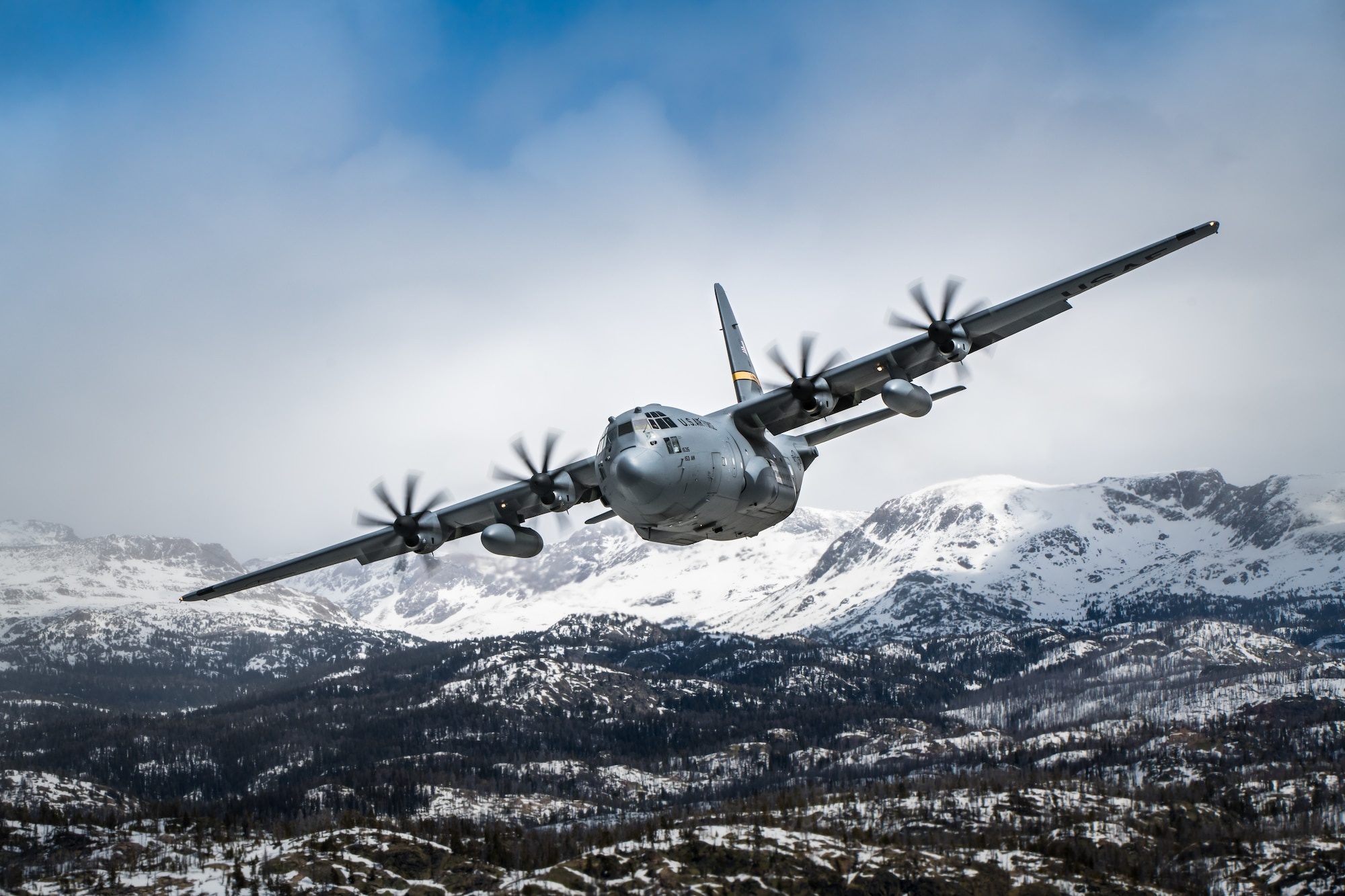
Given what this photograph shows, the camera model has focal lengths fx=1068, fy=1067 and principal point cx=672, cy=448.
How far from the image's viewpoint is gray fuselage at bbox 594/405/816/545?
118 ft

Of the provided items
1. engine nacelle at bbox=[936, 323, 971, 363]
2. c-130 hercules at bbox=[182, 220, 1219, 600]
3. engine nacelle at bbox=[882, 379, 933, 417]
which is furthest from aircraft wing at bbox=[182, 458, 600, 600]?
engine nacelle at bbox=[936, 323, 971, 363]

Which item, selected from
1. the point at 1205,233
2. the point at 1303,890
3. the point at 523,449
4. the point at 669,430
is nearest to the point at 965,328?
the point at 1205,233

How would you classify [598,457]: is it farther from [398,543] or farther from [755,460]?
[398,543]

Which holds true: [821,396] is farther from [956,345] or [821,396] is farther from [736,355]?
[736,355]

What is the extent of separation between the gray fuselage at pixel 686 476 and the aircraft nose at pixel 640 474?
23 mm

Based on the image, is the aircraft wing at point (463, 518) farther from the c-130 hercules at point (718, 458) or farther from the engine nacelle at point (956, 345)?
the engine nacelle at point (956, 345)

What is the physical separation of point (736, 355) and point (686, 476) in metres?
15.0

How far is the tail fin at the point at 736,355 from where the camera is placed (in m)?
48.4

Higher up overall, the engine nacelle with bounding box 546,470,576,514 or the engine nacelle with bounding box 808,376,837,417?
the engine nacelle with bounding box 808,376,837,417

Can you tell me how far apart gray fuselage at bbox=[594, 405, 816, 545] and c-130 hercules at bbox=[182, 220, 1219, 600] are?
49mm

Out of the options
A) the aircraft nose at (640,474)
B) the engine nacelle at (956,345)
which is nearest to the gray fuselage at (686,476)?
the aircraft nose at (640,474)

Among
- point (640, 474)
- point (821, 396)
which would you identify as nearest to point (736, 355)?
point (821, 396)

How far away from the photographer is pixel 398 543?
152ft

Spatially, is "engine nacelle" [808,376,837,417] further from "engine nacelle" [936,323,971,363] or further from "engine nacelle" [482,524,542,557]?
"engine nacelle" [482,524,542,557]
